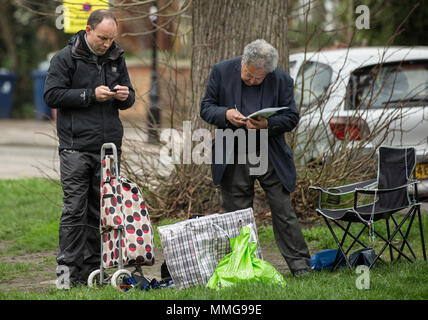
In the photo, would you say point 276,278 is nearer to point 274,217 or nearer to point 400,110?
point 274,217

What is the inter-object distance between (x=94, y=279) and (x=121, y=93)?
56.0 inches

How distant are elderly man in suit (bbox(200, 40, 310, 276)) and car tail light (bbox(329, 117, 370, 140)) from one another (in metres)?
2.14

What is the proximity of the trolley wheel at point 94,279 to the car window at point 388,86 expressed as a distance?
11.3ft

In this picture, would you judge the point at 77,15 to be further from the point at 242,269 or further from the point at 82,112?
the point at 242,269

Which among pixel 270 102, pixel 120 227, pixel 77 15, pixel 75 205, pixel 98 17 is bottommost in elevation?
pixel 120 227

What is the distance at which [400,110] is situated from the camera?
314 inches

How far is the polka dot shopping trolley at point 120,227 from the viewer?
18.1 ft

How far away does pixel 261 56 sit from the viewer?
567 cm

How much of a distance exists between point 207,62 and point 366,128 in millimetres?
1854

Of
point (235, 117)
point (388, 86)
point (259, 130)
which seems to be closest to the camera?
point (235, 117)

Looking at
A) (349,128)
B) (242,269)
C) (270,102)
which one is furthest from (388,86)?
(242,269)

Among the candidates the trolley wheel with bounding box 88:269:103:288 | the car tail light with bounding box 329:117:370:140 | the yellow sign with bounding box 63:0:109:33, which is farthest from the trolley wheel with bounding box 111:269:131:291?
the yellow sign with bounding box 63:0:109:33

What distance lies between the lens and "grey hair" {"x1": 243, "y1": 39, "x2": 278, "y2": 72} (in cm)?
567

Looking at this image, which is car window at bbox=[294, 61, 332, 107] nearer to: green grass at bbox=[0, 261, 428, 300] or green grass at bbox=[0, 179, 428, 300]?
green grass at bbox=[0, 179, 428, 300]
